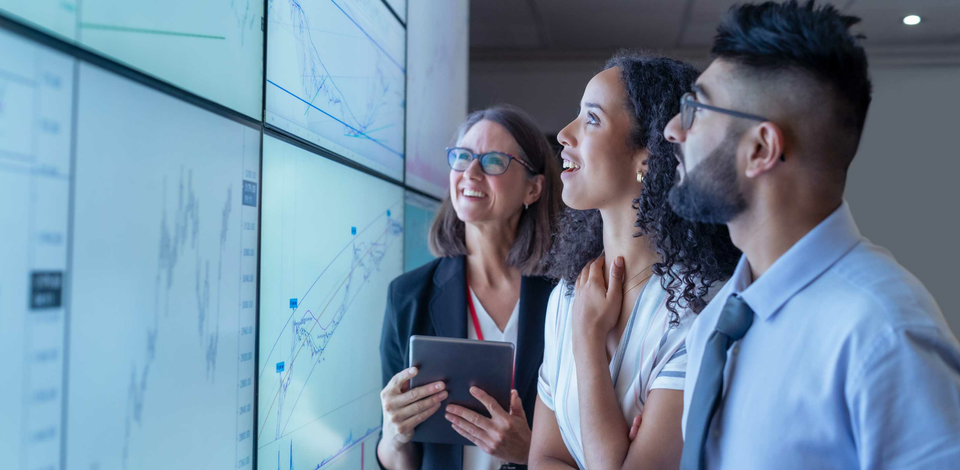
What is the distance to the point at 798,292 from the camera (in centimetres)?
103

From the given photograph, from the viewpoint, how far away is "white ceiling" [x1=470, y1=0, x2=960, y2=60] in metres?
5.63

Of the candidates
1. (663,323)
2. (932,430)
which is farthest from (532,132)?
(932,430)

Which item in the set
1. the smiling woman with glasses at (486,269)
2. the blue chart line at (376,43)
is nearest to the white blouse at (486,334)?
the smiling woman with glasses at (486,269)

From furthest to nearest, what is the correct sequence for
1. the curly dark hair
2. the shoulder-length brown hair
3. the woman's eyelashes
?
the shoulder-length brown hair < the woman's eyelashes < the curly dark hair

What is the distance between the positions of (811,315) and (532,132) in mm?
1475

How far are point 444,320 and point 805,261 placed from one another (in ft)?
4.18

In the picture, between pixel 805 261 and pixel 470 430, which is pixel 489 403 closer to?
pixel 470 430

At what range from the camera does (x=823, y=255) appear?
1.01m

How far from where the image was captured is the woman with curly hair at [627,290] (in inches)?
52.1

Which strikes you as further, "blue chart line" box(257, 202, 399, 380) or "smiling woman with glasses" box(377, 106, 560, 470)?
"smiling woman with glasses" box(377, 106, 560, 470)

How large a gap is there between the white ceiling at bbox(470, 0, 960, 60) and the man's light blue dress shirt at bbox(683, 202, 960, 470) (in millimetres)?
4749

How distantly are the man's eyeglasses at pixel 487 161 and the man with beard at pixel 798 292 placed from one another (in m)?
1.04

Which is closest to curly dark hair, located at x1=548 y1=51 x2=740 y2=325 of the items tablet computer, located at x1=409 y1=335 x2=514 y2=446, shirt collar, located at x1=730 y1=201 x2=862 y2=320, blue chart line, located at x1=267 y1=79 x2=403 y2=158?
shirt collar, located at x1=730 y1=201 x2=862 y2=320

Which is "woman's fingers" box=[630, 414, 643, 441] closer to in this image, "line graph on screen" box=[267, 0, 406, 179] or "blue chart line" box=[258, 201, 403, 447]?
"blue chart line" box=[258, 201, 403, 447]
